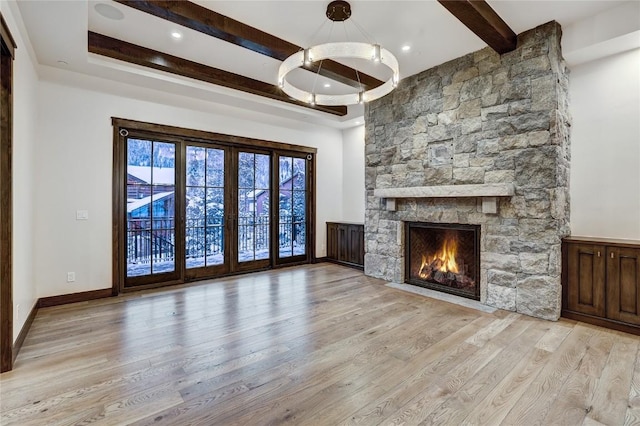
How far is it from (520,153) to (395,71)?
1.84 meters

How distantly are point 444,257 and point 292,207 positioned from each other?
3.10m

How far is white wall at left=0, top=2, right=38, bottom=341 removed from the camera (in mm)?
2766

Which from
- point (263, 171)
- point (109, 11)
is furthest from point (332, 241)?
point (109, 11)

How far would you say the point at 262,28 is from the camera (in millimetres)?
3553

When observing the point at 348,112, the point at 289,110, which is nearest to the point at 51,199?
the point at 289,110

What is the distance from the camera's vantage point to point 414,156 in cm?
486

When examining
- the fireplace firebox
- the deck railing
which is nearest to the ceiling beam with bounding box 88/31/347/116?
the deck railing

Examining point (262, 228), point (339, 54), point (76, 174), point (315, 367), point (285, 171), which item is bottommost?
point (315, 367)

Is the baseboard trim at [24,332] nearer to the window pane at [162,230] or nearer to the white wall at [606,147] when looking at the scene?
the window pane at [162,230]

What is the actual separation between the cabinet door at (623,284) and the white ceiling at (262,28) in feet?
8.33

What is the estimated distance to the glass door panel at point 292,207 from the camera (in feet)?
21.1

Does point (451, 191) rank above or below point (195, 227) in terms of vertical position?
above

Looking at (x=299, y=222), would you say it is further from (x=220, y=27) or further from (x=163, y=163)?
(x=220, y=27)

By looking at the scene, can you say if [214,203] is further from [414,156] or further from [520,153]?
[520,153]
